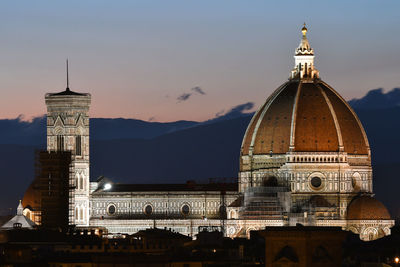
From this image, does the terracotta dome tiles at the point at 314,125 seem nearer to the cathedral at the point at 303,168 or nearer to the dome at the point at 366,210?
the cathedral at the point at 303,168

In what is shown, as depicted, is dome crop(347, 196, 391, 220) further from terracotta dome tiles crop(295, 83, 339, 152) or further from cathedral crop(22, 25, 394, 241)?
terracotta dome tiles crop(295, 83, 339, 152)

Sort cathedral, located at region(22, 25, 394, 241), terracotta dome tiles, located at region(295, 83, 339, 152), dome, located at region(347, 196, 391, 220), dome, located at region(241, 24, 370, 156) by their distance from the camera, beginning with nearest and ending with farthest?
1. dome, located at region(347, 196, 391, 220)
2. cathedral, located at region(22, 25, 394, 241)
3. terracotta dome tiles, located at region(295, 83, 339, 152)
4. dome, located at region(241, 24, 370, 156)

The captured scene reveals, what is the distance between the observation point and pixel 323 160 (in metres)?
197

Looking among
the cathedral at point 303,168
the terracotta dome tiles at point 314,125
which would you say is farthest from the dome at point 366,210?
the terracotta dome tiles at point 314,125

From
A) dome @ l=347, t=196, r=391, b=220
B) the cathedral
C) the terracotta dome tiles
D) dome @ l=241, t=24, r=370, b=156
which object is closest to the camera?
dome @ l=347, t=196, r=391, b=220

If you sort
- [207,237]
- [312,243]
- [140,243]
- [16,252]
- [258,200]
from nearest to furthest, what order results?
[312,243], [16,252], [140,243], [207,237], [258,200]

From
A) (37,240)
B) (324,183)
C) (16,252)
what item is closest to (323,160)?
(324,183)

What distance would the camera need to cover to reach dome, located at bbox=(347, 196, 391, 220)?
19275 centimetres

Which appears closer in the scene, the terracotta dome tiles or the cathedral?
the cathedral

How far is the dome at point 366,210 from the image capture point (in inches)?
7589

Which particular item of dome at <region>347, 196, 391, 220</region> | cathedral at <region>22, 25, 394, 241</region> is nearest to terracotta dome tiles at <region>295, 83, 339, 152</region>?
cathedral at <region>22, 25, 394, 241</region>

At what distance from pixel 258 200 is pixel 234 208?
9.47 feet

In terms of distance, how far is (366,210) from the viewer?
19312cm

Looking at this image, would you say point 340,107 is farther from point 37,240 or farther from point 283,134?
point 37,240
